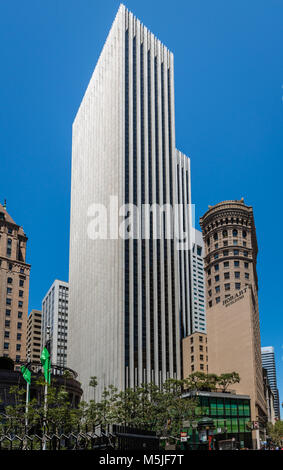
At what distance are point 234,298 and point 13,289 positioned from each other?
185ft

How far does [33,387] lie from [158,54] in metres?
135

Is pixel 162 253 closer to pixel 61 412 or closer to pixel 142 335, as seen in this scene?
pixel 142 335

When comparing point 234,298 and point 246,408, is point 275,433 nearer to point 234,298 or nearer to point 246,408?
point 246,408

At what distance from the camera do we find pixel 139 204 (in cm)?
14575

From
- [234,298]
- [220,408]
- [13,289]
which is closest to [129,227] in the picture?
[234,298]

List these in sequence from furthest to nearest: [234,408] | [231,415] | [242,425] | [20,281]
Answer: [20,281] → [234,408] → [242,425] → [231,415]

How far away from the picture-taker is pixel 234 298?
5002 inches

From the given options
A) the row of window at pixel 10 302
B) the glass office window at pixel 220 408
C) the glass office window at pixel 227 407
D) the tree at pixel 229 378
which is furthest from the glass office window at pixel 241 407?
the row of window at pixel 10 302

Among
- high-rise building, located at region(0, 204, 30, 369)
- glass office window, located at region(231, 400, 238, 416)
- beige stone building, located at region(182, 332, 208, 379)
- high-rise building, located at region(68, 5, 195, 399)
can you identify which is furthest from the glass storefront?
high-rise building, located at region(0, 204, 30, 369)

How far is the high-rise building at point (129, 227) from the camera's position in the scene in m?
134

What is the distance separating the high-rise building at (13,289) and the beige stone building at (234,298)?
4871 centimetres

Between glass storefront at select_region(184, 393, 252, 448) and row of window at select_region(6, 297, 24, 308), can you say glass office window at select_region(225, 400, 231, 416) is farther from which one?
row of window at select_region(6, 297, 24, 308)

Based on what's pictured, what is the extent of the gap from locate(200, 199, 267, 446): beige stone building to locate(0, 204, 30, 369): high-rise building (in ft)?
160
